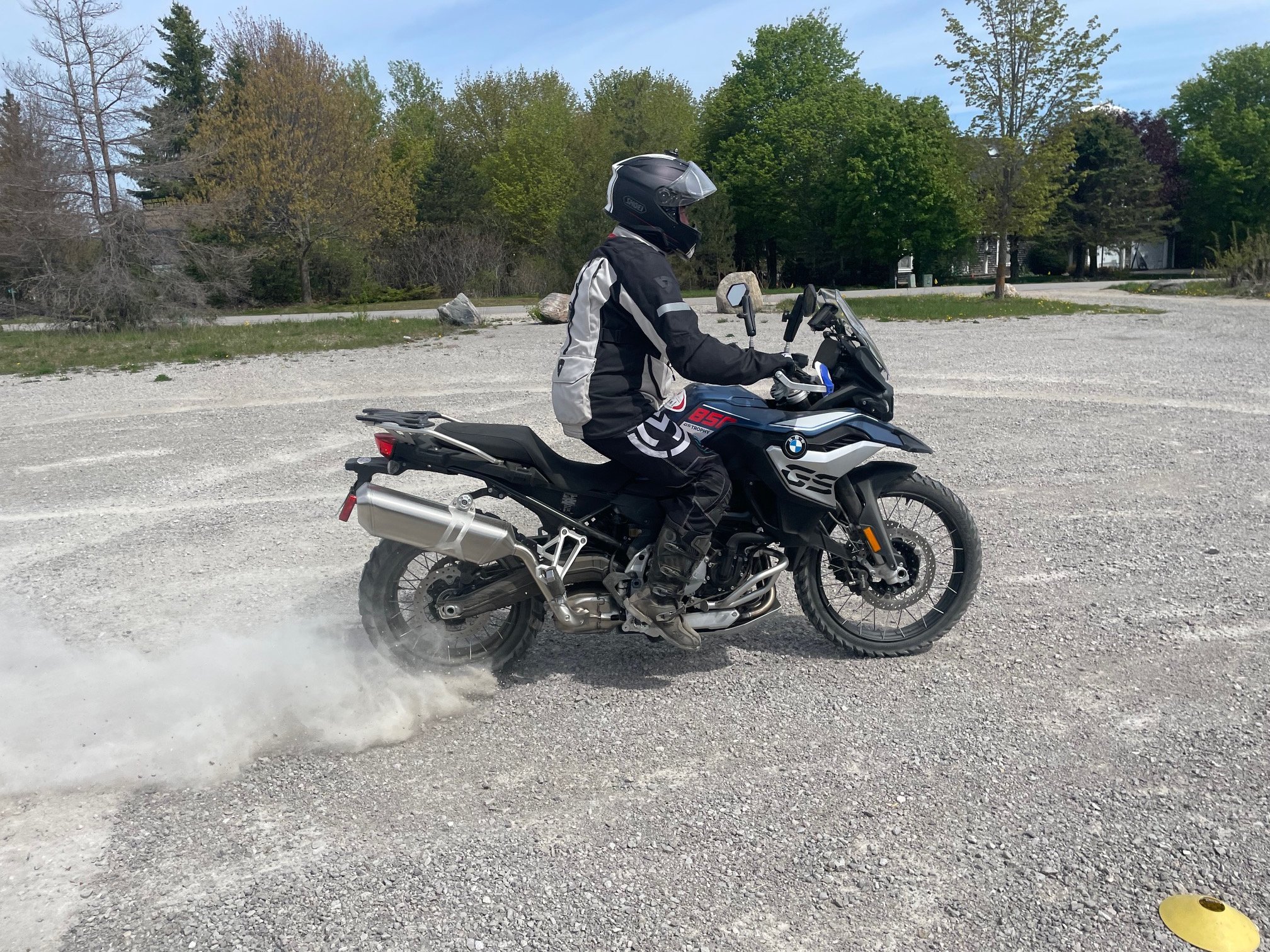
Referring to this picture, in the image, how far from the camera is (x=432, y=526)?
→ 400 cm

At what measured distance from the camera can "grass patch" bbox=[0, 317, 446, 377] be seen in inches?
663

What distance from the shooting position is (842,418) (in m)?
4.24

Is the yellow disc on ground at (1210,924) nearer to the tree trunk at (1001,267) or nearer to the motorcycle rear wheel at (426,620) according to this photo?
the motorcycle rear wheel at (426,620)

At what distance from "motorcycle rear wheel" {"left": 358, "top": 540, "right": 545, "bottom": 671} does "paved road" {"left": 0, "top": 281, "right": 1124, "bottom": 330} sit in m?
20.4

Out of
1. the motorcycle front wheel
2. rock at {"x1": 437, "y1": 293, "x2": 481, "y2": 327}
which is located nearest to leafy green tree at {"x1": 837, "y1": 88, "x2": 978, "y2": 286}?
rock at {"x1": 437, "y1": 293, "x2": 481, "y2": 327}

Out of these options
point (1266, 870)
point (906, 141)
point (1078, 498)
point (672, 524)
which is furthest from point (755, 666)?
point (906, 141)

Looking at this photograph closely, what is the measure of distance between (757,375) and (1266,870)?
2.33 m

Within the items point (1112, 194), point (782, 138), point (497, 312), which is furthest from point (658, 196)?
point (1112, 194)

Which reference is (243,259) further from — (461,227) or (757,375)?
(757,375)

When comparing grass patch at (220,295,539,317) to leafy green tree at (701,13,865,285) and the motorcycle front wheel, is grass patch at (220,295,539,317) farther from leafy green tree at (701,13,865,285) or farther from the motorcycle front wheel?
the motorcycle front wheel

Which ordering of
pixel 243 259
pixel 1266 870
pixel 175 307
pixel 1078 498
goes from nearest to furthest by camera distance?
1. pixel 1266 870
2. pixel 1078 498
3. pixel 175 307
4. pixel 243 259

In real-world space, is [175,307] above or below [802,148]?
below

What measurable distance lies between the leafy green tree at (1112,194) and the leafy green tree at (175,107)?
43.0m

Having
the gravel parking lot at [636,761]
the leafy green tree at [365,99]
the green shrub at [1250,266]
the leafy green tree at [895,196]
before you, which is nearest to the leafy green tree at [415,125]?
the leafy green tree at [365,99]
